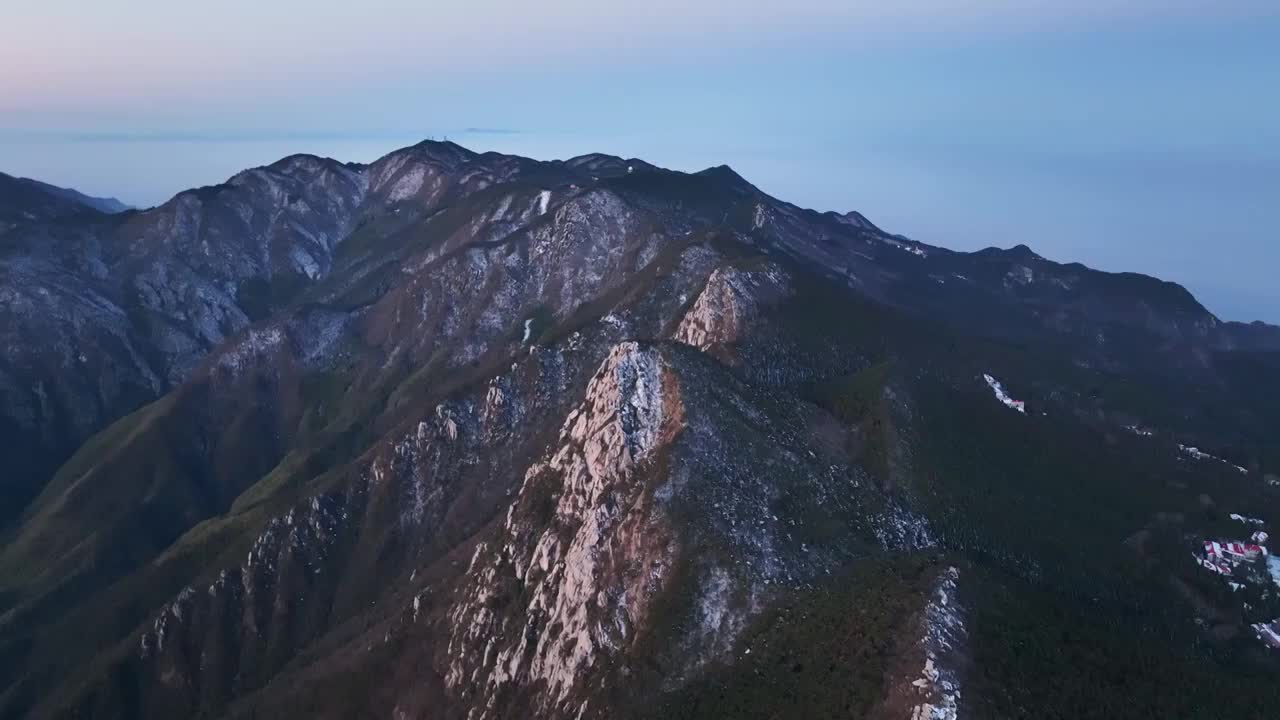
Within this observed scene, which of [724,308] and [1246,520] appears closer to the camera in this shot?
[1246,520]

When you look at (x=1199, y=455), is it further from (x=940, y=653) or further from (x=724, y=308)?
(x=940, y=653)

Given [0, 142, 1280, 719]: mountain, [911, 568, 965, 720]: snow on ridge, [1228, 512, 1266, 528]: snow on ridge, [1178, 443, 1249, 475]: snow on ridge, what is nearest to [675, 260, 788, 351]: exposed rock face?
[0, 142, 1280, 719]: mountain

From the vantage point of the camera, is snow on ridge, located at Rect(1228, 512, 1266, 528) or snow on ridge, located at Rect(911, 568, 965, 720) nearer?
snow on ridge, located at Rect(911, 568, 965, 720)

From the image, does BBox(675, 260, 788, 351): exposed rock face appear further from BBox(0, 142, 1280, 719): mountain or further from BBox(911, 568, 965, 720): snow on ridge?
BBox(911, 568, 965, 720): snow on ridge

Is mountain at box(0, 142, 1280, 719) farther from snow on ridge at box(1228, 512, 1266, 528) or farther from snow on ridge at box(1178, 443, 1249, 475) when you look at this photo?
snow on ridge at box(1228, 512, 1266, 528)

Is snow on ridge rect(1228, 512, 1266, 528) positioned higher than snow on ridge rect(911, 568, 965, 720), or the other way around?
snow on ridge rect(1228, 512, 1266, 528)

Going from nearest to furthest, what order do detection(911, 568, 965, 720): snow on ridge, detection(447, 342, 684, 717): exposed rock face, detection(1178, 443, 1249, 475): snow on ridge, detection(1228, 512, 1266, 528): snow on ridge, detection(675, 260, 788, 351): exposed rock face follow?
detection(911, 568, 965, 720): snow on ridge < detection(447, 342, 684, 717): exposed rock face < detection(1228, 512, 1266, 528): snow on ridge < detection(1178, 443, 1249, 475): snow on ridge < detection(675, 260, 788, 351): exposed rock face

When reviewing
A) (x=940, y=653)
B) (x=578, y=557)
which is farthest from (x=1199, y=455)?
(x=578, y=557)

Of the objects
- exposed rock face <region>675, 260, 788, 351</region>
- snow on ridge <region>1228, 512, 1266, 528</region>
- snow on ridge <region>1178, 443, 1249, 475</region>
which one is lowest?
snow on ridge <region>1228, 512, 1266, 528</region>

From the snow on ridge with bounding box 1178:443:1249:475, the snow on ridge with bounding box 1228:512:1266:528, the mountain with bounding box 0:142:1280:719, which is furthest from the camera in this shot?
the snow on ridge with bounding box 1178:443:1249:475

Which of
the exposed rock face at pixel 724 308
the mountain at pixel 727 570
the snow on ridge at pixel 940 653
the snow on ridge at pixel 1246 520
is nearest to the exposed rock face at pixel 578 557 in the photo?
the mountain at pixel 727 570

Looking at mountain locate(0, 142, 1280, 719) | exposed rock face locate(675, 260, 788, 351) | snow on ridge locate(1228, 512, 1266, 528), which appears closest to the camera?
mountain locate(0, 142, 1280, 719)
